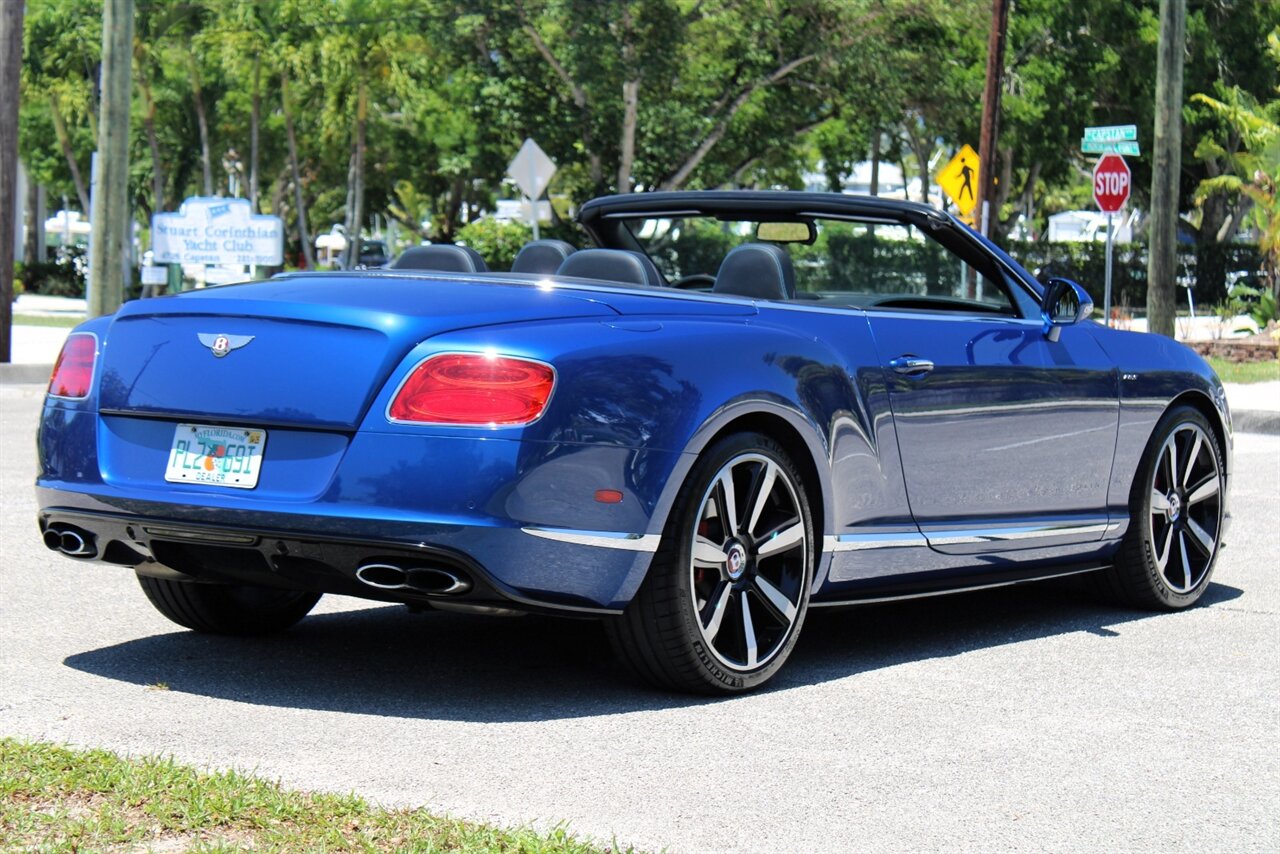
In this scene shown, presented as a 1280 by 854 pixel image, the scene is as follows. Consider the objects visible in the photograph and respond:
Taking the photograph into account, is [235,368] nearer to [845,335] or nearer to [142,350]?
[142,350]

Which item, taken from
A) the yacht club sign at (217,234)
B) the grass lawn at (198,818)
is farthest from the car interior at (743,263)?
the yacht club sign at (217,234)

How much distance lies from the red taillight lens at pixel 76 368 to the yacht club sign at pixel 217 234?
19.8 m

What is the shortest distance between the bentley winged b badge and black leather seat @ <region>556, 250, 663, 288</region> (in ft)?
4.51

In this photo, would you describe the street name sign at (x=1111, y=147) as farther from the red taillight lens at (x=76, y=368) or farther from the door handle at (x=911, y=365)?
the red taillight lens at (x=76, y=368)

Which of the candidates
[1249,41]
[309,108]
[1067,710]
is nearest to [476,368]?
[1067,710]

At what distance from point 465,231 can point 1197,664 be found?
1387 inches

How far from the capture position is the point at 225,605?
644 cm

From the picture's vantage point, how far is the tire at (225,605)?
6.39 metres

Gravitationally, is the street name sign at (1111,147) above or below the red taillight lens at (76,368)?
above

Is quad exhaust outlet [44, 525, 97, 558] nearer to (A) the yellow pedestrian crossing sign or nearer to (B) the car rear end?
(B) the car rear end

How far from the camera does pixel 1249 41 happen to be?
45.4m

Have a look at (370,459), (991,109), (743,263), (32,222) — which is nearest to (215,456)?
(370,459)

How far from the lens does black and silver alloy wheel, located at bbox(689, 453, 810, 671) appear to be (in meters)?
5.57

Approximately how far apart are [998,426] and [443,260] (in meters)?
1.95
